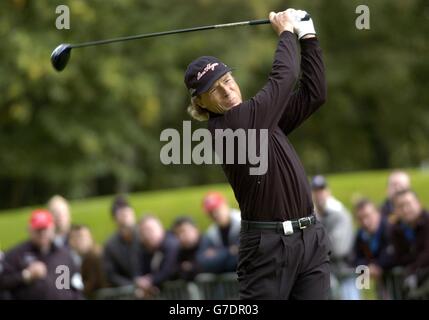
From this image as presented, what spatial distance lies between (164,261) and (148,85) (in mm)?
9993

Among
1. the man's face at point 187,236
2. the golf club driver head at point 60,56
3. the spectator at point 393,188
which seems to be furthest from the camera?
the man's face at point 187,236

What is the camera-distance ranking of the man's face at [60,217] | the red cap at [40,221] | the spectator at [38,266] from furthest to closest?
the man's face at [60,217] < the red cap at [40,221] < the spectator at [38,266]

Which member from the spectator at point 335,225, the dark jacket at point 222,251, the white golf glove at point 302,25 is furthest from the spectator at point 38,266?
the white golf glove at point 302,25

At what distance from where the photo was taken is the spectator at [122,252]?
13.0 m

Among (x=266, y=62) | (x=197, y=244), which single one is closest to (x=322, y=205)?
(x=197, y=244)

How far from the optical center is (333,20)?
25.4 metres

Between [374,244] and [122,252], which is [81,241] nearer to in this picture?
[122,252]

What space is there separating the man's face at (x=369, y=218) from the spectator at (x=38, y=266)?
345 centimetres

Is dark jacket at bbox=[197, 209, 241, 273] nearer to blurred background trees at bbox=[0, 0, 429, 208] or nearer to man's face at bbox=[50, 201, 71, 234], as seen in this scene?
man's face at bbox=[50, 201, 71, 234]

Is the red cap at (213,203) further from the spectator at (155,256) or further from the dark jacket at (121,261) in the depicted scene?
the dark jacket at (121,261)

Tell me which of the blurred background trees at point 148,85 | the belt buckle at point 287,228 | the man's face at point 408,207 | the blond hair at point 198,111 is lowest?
the belt buckle at point 287,228

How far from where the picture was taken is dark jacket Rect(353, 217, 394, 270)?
36.6ft
